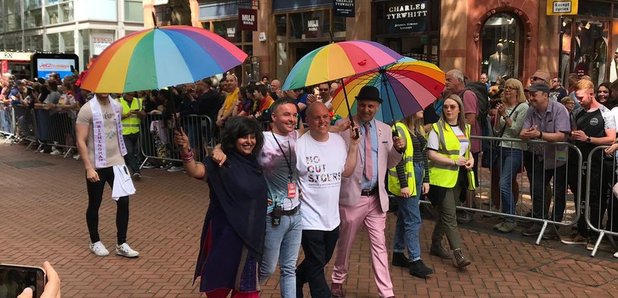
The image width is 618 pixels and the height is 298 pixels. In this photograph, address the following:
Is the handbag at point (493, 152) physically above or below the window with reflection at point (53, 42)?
below

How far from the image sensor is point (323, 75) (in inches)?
157

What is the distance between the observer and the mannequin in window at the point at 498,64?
16.2 meters

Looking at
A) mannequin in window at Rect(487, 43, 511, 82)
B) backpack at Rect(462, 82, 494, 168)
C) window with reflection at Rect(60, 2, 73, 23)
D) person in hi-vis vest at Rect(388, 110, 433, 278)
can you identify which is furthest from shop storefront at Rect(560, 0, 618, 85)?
window with reflection at Rect(60, 2, 73, 23)

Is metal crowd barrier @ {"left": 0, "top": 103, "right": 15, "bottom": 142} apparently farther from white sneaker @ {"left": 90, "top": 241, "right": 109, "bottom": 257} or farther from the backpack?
the backpack

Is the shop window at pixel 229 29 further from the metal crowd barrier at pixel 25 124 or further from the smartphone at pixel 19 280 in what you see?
the smartphone at pixel 19 280

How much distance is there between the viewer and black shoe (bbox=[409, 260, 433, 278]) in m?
5.43

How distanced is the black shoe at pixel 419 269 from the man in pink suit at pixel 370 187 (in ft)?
2.64

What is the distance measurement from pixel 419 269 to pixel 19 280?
4173 mm

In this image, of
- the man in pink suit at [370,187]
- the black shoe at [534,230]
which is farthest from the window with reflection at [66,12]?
the man in pink suit at [370,187]

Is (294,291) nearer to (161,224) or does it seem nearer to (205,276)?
(205,276)

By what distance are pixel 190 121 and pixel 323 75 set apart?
7.69 metres

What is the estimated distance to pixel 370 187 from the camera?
467 cm

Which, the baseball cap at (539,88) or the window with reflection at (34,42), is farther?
the window with reflection at (34,42)

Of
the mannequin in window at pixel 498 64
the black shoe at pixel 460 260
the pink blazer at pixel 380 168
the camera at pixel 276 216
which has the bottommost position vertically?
the black shoe at pixel 460 260
